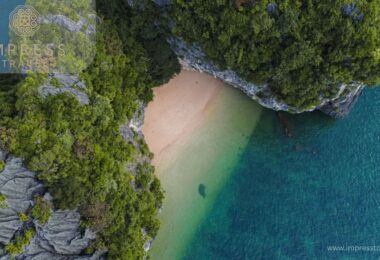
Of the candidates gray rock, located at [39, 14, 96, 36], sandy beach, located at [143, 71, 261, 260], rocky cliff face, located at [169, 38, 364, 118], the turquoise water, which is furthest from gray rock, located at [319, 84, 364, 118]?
the turquoise water

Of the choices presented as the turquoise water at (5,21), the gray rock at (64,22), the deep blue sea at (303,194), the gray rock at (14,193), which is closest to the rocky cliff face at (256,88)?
the deep blue sea at (303,194)

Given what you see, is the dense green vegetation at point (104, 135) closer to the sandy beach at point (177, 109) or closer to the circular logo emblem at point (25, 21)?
the sandy beach at point (177, 109)

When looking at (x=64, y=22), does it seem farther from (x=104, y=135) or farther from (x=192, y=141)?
(x=192, y=141)

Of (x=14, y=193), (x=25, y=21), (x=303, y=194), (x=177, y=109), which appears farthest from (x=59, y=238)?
(x=303, y=194)

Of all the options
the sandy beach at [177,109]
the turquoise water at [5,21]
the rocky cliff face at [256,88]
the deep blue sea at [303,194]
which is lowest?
the deep blue sea at [303,194]

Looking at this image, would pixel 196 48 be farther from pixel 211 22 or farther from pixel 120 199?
pixel 120 199
